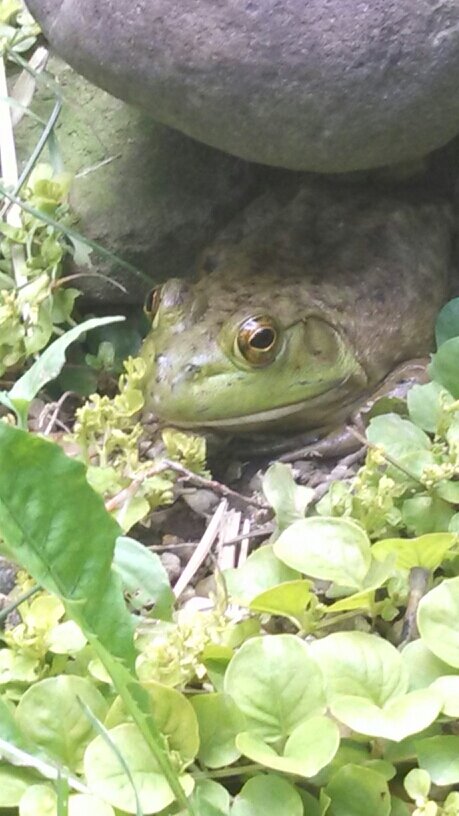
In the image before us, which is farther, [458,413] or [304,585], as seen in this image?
[458,413]

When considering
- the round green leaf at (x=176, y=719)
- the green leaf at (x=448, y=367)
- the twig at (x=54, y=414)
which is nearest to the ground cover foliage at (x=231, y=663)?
the round green leaf at (x=176, y=719)

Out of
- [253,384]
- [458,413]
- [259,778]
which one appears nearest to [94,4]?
[253,384]

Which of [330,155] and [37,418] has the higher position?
[330,155]

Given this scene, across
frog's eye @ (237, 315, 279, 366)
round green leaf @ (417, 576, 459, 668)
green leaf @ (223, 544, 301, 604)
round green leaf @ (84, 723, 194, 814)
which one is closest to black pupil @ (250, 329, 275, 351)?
frog's eye @ (237, 315, 279, 366)

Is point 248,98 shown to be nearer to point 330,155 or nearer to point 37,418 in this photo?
A: point 330,155

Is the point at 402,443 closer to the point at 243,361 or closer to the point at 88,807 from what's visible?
the point at 243,361

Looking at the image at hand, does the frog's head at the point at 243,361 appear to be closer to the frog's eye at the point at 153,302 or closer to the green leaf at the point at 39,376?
the frog's eye at the point at 153,302
